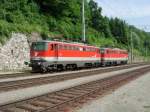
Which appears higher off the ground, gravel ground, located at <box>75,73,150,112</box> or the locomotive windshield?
the locomotive windshield

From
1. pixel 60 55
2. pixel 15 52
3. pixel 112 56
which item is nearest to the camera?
pixel 60 55

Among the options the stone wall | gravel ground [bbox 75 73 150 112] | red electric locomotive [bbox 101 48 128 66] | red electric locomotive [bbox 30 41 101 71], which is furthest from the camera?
red electric locomotive [bbox 101 48 128 66]

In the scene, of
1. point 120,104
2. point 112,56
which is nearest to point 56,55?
point 120,104

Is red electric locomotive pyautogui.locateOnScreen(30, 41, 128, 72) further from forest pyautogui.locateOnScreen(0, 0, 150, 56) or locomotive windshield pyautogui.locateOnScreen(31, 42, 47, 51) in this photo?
forest pyautogui.locateOnScreen(0, 0, 150, 56)

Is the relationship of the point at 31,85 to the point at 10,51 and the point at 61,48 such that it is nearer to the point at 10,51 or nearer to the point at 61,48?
the point at 61,48

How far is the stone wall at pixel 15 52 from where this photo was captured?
39219 millimetres

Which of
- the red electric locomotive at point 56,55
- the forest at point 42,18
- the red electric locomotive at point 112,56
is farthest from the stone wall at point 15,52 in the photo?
the red electric locomotive at point 112,56

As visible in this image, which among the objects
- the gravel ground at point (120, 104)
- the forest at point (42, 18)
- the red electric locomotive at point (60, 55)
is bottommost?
the gravel ground at point (120, 104)

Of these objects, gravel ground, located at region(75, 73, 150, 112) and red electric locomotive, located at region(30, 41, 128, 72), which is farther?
red electric locomotive, located at region(30, 41, 128, 72)

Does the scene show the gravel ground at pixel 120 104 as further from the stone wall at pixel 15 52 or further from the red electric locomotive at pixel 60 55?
the stone wall at pixel 15 52

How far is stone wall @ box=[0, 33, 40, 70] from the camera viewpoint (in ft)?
129

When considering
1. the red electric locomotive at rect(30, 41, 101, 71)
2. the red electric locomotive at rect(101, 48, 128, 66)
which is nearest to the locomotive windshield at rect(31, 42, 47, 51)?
the red electric locomotive at rect(30, 41, 101, 71)

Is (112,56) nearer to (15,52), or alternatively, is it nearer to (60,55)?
(15,52)

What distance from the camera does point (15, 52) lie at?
41.5 m
